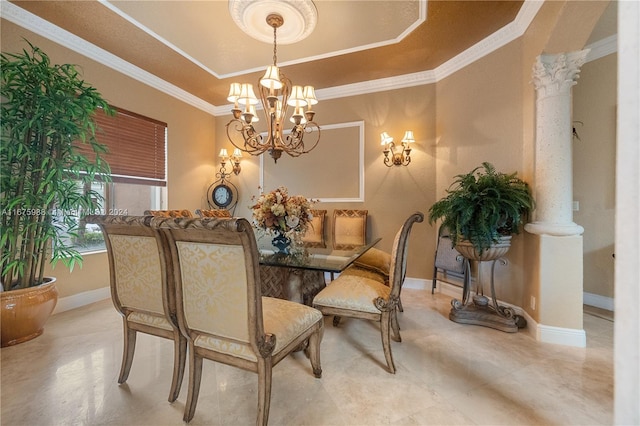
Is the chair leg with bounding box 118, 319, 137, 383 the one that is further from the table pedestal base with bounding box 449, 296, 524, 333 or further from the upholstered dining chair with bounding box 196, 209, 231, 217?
the table pedestal base with bounding box 449, 296, 524, 333

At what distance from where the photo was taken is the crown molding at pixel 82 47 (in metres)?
2.38

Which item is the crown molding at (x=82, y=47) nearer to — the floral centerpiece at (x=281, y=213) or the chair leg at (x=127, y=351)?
the floral centerpiece at (x=281, y=213)

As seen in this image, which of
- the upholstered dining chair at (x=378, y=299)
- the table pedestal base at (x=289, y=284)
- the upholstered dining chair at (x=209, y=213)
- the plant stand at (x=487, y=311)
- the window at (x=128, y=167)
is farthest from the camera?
the upholstered dining chair at (x=209, y=213)

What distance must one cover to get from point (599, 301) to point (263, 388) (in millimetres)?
3807

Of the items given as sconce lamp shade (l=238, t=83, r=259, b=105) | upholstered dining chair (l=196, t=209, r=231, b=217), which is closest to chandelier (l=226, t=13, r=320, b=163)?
sconce lamp shade (l=238, t=83, r=259, b=105)

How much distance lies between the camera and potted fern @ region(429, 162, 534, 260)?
2.18 metres

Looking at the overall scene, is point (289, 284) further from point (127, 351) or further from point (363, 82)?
point (363, 82)

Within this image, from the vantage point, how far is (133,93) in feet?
11.3

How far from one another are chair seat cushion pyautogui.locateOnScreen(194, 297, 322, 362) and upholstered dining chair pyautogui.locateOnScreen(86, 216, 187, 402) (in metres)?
0.28

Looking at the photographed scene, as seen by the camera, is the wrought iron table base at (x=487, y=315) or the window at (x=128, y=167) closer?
the wrought iron table base at (x=487, y=315)

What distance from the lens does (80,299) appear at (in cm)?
288

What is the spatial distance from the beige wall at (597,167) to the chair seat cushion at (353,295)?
285 cm

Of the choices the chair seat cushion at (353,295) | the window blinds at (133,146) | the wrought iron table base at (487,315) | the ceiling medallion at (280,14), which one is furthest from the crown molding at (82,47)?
the wrought iron table base at (487,315)

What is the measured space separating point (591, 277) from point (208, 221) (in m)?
4.13
